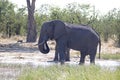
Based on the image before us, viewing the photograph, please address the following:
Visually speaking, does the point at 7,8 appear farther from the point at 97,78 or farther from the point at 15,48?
the point at 97,78

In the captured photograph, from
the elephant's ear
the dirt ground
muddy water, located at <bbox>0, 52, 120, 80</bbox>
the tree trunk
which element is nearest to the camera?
muddy water, located at <bbox>0, 52, 120, 80</bbox>

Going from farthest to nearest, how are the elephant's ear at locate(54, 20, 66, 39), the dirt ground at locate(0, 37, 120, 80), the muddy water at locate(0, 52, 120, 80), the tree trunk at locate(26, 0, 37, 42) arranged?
the tree trunk at locate(26, 0, 37, 42), the elephant's ear at locate(54, 20, 66, 39), the dirt ground at locate(0, 37, 120, 80), the muddy water at locate(0, 52, 120, 80)

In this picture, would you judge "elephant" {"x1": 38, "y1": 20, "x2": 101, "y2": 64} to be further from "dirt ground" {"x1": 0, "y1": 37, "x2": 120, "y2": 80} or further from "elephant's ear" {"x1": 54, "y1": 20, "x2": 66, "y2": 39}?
"dirt ground" {"x1": 0, "y1": 37, "x2": 120, "y2": 80}

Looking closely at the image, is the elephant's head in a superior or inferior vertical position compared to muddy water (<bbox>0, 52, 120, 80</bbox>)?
superior

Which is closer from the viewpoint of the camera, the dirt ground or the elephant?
the dirt ground

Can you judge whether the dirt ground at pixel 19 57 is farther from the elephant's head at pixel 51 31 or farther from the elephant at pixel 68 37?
the elephant at pixel 68 37

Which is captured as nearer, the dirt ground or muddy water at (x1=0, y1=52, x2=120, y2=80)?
muddy water at (x1=0, y1=52, x2=120, y2=80)

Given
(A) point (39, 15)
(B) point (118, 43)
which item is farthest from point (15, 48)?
(A) point (39, 15)

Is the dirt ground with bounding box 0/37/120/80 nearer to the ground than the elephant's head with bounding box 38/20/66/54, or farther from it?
nearer to the ground

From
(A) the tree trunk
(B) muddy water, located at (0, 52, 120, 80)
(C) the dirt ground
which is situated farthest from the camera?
(A) the tree trunk

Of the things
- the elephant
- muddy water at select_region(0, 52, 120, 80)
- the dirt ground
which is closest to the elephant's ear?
the elephant

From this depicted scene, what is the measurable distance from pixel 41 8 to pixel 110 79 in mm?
40066

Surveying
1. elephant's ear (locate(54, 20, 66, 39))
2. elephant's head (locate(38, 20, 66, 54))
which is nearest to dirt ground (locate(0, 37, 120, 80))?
elephant's head (locate(38, 20, 66, 54))

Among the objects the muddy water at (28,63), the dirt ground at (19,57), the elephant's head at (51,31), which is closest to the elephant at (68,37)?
the elephant's head at (51,31)
